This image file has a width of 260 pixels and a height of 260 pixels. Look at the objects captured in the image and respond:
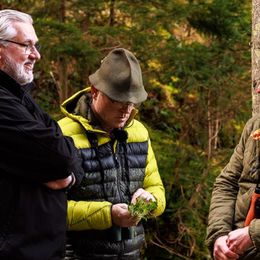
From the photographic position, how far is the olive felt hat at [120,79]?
3104 mm

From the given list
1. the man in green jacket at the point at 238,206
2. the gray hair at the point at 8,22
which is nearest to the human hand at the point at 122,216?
the man in green jacket at the point at 238,206

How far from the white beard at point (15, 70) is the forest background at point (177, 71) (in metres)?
2.88

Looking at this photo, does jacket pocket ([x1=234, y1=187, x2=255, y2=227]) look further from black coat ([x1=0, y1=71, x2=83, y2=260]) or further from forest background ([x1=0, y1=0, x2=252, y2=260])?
forest background ([x1=0, y1=0, x2=252, y2=260])

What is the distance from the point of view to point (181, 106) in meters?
7.07

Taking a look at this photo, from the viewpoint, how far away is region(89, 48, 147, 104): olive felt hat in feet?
10.2

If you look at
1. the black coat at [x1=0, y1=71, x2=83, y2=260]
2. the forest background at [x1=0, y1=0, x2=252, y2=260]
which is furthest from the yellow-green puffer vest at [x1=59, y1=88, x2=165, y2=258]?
the forest background at [x1=0, y1=0, x2=252, y2=260]

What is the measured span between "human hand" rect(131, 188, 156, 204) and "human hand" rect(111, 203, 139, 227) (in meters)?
0.09

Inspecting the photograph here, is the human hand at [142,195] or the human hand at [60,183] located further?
the human hand at [142,195]

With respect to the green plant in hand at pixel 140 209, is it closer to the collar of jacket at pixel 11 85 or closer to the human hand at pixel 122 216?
the human hand at pixel 122 216

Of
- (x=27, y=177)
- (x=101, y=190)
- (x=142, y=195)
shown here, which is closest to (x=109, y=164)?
(x=101, y=190)

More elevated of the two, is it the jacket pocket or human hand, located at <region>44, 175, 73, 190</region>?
human hand, located at <region>44, 175, 73, 190</region>

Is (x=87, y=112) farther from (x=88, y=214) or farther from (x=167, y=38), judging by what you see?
(x=167, y=38)

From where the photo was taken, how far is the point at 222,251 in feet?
9.34

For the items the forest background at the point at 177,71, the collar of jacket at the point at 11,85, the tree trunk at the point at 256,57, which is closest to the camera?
the collar of jacket at the point at 11,85
